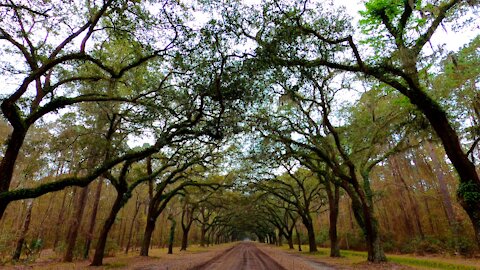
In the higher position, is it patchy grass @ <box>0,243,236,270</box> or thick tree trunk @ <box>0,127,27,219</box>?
thick tree trunk @ <box>0,127,27,219</box>

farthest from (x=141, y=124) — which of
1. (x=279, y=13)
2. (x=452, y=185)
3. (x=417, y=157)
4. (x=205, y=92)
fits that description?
(x=452, y=185)

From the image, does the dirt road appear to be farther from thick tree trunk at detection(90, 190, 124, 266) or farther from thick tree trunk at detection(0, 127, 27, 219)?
thick tree trunk at detection(0, 127, 27, 219)

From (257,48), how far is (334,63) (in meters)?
2.94

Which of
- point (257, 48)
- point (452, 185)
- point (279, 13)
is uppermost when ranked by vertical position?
point (279, 13)

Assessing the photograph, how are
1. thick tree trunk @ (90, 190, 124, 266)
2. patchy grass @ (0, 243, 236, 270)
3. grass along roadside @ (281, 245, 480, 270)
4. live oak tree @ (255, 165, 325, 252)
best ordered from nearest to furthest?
grass along roadside @ (281, 245, 480, 270) → patchy grass @ (0, 243, 236, 270) → thick tree trunk @ (90, 190, 124, 266) → live oak tree @ (255, 165, 325, 252)

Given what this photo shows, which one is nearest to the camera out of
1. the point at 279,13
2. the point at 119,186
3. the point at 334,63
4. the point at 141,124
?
the point at 279,13

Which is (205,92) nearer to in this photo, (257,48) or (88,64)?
(257,48)

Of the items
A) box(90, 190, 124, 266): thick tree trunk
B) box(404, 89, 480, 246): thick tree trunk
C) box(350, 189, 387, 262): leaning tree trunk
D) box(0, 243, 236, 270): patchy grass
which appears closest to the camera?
box(404, 89, 480, 246): thick tree trunk

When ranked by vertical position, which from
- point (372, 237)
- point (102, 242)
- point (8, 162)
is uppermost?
point (8, 162)

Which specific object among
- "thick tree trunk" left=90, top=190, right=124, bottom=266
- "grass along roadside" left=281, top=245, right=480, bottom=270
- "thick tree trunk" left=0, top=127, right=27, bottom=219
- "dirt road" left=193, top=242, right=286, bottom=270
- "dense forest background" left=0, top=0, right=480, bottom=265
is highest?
"dense forest background" left=0, top=0, right=480, bottom=265

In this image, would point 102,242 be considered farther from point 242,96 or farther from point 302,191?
point 302,191

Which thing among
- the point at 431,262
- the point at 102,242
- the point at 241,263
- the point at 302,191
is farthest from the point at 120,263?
the point at 302,191

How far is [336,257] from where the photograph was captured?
816 inches

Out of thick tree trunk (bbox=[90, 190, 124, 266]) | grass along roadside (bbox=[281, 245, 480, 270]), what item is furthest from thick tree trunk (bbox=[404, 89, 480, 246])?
thick tree trunk (bbox=[90, 190, 124, 266])
